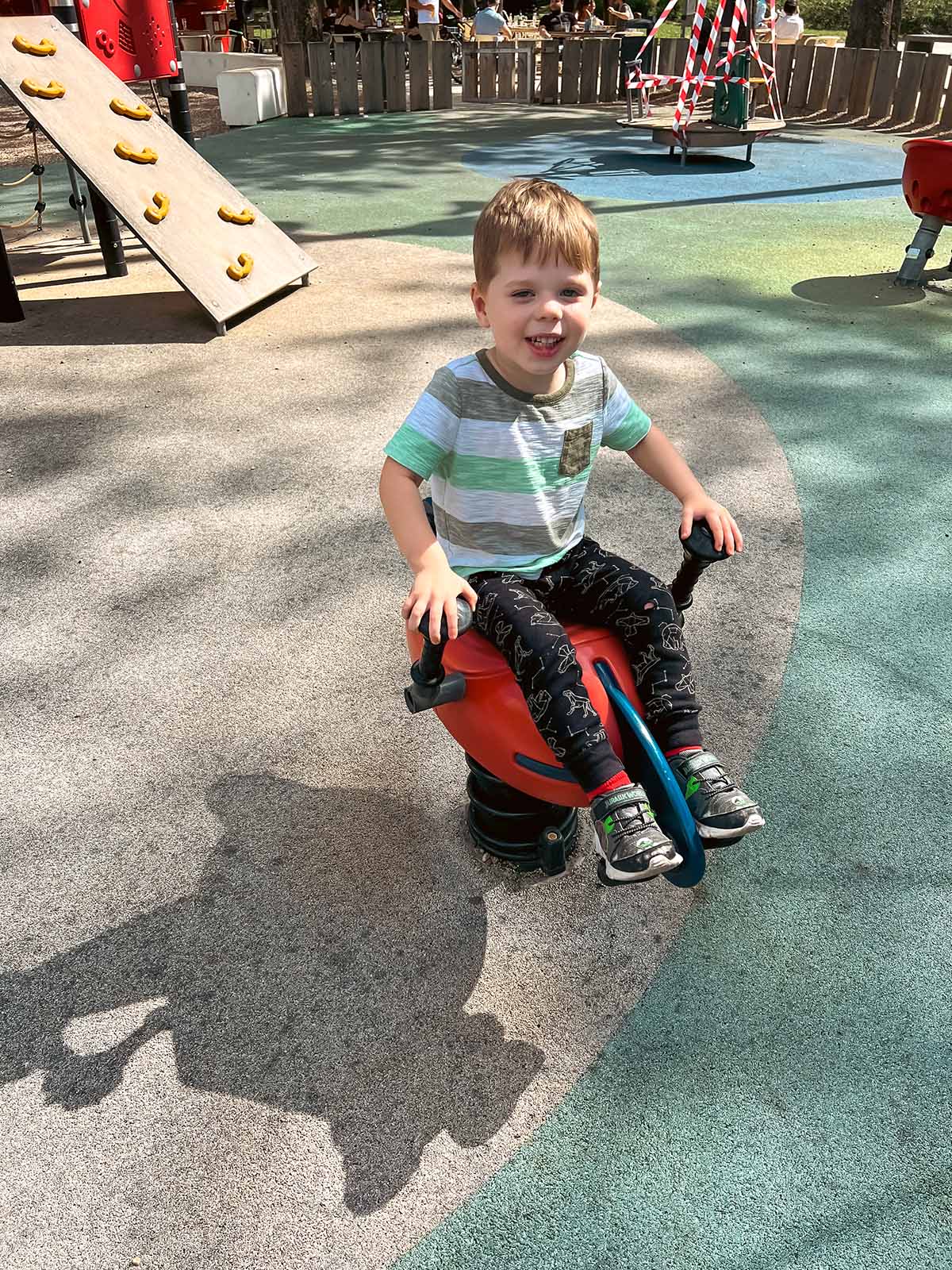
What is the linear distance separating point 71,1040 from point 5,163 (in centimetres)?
1185

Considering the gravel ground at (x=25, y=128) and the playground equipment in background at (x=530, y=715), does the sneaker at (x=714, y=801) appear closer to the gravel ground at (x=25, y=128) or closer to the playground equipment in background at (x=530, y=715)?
the playground equipment in background at (x=530, y=715)

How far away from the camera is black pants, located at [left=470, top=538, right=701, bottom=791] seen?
1.74 m

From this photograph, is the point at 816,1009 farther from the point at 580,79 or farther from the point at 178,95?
the point at 580,79

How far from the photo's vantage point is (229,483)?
397 cm

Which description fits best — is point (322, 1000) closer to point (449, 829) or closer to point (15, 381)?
point (449, 829)

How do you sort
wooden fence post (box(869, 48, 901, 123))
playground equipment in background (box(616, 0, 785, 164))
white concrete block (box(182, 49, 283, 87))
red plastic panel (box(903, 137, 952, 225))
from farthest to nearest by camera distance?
white concrete block (box(182, 49, 283, 87)), wooden fence post (box(869, 48, 901, 123)), playground equipment in background (box(616, 0, 785, 164)), red plastic panel (box(903, 137, 952, 225))

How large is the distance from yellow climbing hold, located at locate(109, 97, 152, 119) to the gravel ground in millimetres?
4570

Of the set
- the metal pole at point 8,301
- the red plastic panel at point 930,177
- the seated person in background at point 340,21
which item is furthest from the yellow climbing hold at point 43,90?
the seated person in background at point 340,21

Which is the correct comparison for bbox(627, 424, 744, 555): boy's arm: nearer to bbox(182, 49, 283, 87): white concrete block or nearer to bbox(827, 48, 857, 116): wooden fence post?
bbox(827, 48, 857, 116): wooden fence post

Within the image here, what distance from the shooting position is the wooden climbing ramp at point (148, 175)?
5.30m

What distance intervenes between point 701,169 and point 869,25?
767cm

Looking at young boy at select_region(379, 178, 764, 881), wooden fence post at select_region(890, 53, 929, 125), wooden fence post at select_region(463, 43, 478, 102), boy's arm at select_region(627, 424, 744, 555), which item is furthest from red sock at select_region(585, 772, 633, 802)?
wooden fence post at select_region(463, 43, 478, 102)

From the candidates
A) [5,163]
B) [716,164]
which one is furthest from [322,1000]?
[5,163]

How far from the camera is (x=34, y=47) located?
18.4 feet
